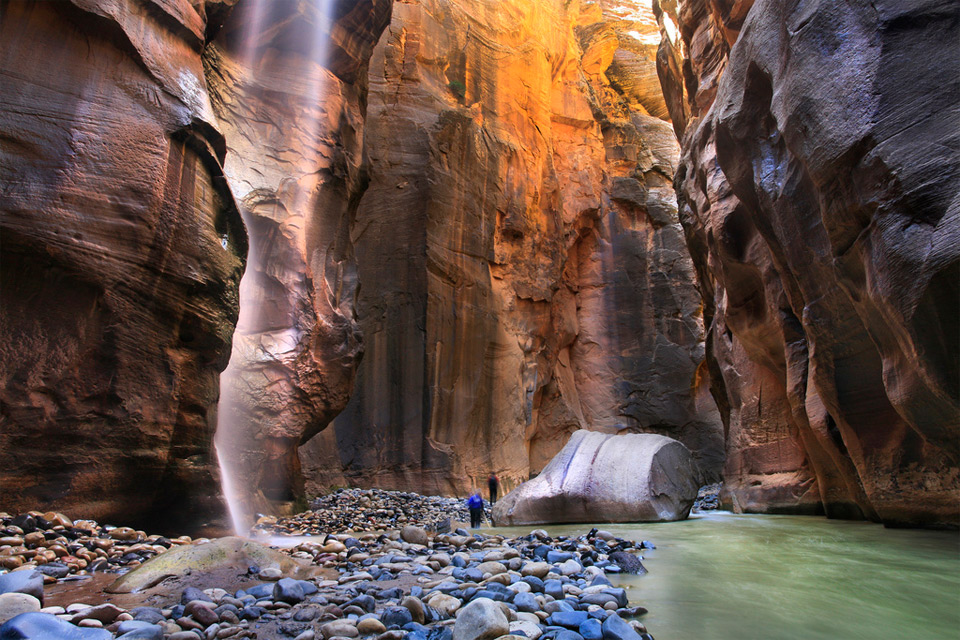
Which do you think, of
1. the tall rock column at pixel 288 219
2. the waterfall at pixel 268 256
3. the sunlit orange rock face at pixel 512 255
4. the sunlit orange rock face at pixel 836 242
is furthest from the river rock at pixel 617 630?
the sunlit orange rock face at pixel 512 255

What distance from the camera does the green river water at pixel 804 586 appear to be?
320 cm

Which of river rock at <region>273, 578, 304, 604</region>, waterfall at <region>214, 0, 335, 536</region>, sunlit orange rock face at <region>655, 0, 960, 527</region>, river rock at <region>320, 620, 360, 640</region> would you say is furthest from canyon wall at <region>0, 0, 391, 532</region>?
sunlit orange rock face at <region>655, 0, 960, 527</region>

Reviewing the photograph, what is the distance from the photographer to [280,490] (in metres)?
10.6

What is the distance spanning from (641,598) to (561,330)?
74.9 ft

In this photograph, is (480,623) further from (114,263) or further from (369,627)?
(114,263)

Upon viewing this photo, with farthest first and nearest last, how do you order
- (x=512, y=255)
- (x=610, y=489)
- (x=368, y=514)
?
1. (x=512, y=255)
2. (x=368, y=514)
3. (x=610, y=489)

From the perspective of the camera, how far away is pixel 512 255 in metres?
21.8

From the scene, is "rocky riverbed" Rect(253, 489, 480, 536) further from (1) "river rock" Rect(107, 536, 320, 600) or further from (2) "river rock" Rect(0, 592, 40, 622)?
(2) "river rock" Rect(0, 592, 40, 622)

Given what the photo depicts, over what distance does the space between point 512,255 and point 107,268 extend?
54.4 feet

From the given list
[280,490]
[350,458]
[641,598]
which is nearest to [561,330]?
[350,458]

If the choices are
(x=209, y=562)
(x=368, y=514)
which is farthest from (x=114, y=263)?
(x=368, y=514)

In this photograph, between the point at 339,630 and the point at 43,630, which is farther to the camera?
the point at 339,630

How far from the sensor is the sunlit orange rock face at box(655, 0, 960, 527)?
5.03 m

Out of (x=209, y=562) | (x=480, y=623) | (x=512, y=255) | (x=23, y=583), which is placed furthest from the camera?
(x=512, y=255)
